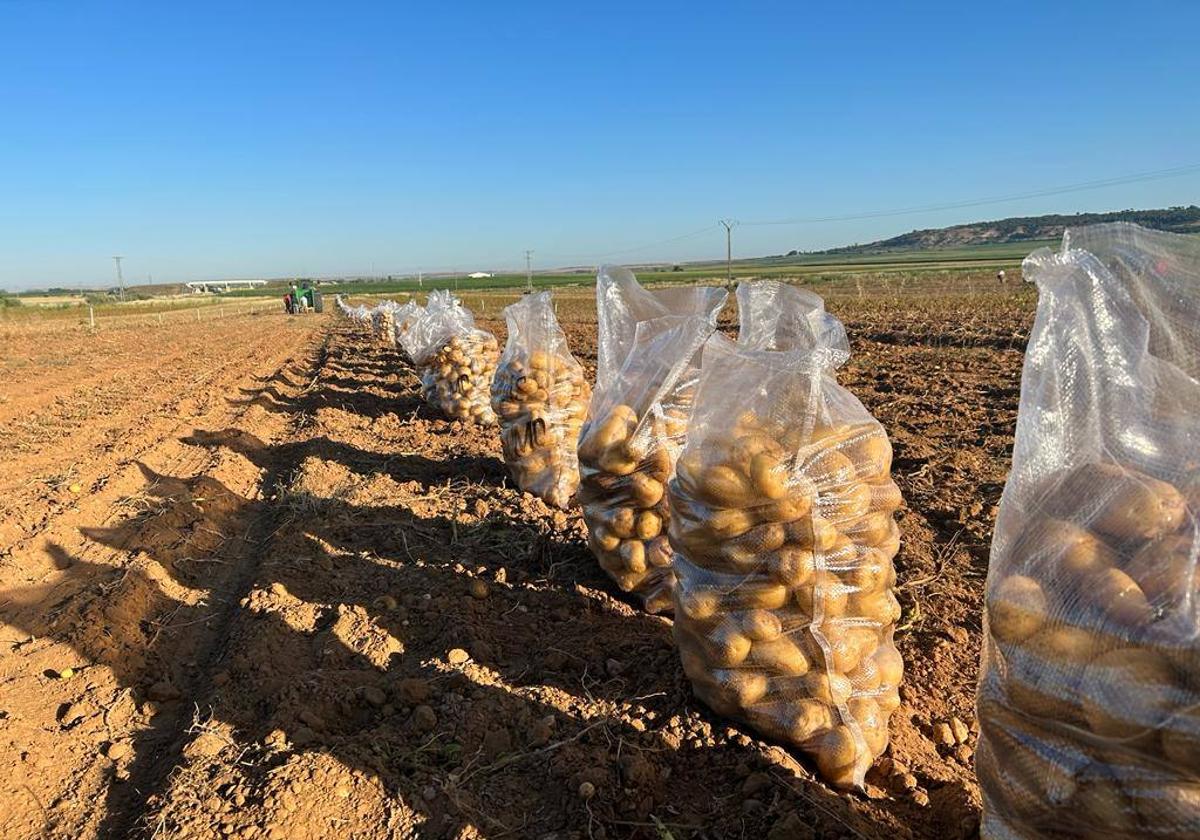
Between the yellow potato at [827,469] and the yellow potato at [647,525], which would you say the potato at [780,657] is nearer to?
the yellow potato at [827,469]

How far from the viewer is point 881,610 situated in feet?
7.90

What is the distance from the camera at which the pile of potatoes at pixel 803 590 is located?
7.59ft

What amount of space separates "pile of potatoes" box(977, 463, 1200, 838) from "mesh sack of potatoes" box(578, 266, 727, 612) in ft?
6.44

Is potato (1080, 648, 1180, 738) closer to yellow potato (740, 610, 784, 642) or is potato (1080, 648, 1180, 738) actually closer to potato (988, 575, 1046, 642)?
potato (988, 575, 1046, 642)

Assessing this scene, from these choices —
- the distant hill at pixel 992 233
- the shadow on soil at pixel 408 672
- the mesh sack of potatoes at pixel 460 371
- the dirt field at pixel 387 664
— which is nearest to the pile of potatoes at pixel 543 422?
the dirt field at pixel 387 664

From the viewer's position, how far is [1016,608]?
1.54 m

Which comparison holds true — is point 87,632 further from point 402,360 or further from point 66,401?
point 402,360

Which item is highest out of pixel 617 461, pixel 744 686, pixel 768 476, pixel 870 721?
pixel 768 476

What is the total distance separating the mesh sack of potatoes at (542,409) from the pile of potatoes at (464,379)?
2.64m

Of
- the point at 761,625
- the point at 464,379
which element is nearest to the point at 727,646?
the point at 761,625

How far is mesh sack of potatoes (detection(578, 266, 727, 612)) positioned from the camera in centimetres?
351

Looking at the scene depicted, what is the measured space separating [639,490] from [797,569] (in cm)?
126

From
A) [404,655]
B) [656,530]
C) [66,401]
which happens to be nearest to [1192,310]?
[656,530]

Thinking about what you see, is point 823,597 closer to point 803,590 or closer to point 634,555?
point 803,590
